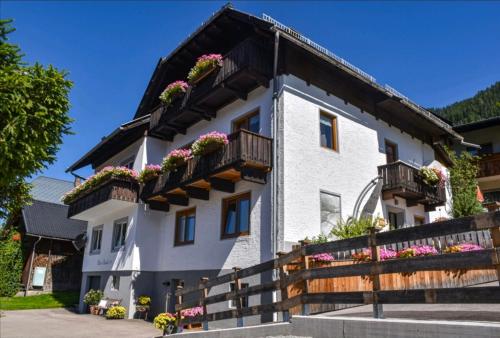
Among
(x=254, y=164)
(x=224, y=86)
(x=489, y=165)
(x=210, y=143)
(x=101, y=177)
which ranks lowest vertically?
(x=254, y=164)

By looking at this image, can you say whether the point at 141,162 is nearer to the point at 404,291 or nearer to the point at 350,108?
the point at 350,108

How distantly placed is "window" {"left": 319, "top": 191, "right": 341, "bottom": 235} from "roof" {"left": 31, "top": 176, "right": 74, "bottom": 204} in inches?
1165

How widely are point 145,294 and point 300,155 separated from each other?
30.4ft

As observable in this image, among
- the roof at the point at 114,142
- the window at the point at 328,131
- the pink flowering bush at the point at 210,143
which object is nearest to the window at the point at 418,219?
the window at the point at 328,131

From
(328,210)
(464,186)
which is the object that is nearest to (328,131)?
(328,210)

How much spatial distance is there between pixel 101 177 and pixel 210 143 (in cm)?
808

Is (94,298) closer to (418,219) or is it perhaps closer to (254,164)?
(254,164)

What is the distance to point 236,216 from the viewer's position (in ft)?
45.2

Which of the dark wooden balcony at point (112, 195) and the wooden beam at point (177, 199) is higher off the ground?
the dark wooden balcony at point (112, 195)

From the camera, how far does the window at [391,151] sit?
17.5m

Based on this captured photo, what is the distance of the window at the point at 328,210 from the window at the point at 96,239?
1412 cm

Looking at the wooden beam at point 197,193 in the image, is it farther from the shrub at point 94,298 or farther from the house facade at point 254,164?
the shrub at point 94,298

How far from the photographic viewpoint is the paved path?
12906 mm

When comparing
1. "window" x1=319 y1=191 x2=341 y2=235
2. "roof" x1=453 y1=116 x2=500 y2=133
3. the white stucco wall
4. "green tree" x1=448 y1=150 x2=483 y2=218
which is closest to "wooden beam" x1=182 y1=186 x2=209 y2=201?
the white stucco wall
